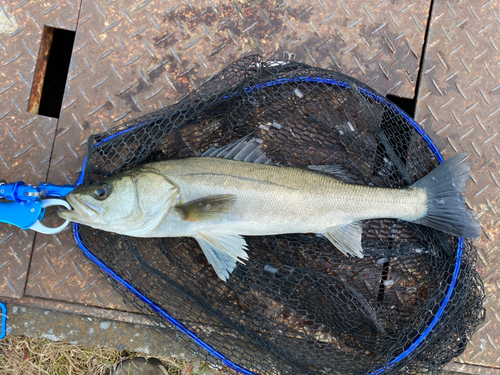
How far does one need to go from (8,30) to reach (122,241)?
2.18 m

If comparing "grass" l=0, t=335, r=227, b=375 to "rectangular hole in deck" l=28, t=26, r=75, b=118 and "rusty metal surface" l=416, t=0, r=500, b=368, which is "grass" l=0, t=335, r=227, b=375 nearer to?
"rectangular hole in deck" l=28, t=26, r=75, b=118

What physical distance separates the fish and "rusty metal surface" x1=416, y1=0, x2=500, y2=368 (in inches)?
25.4

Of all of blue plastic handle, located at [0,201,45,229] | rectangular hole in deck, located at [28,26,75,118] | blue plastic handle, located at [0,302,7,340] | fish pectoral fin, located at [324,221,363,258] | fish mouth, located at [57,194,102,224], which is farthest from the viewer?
rectangular hole in deck, located at [28,26,75,118]

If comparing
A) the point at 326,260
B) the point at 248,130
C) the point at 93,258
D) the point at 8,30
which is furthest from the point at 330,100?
the point at 8,30

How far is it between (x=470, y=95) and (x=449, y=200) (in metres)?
1.22

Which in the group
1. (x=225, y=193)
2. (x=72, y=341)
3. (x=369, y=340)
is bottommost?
(x=369, y=340)

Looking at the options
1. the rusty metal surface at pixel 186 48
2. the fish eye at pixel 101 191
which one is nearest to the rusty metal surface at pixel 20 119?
the rusty metal surface at pixel 186 48

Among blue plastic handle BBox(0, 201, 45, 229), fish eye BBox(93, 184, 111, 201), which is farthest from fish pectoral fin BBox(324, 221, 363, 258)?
blue plastic handle BBox(0, 201, 45, 229)

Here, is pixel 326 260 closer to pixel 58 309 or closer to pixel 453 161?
pixel 453 161

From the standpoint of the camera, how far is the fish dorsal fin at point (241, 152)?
2662 millimetres

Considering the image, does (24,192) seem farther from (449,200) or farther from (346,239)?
(449,200)

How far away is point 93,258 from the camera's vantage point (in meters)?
2.74

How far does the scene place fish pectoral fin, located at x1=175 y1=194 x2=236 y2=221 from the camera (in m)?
2.51

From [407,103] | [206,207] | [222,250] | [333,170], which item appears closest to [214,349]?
[222,250]
